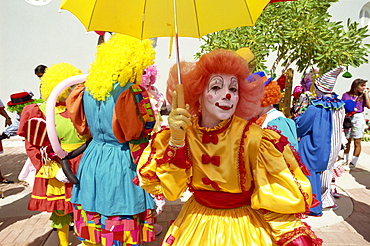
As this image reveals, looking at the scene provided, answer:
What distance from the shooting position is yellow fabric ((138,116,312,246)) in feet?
5.15

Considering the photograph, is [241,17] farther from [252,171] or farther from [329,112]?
[329,112]

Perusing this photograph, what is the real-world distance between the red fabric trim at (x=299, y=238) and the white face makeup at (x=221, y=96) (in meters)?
0.71

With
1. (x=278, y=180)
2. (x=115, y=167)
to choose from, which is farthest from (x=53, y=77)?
(x=278, y=180)

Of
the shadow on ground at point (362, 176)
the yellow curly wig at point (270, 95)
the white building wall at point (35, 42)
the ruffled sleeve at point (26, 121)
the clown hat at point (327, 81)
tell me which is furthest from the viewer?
the white building wall at point (35, 42)

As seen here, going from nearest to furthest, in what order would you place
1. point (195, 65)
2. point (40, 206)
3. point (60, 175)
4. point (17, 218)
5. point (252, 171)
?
point (252, 171) → point (195, 65) → point (60, 175) → point (40, 206) → point (17, 218)

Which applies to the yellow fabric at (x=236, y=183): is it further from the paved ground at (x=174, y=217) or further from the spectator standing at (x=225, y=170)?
the paved ground at (x=174, y=217)

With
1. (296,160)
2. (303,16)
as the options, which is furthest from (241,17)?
(303,16)

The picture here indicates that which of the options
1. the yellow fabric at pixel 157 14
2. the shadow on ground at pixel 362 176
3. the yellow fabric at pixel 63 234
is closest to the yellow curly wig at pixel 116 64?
the yellow fabric at pixel 157 14

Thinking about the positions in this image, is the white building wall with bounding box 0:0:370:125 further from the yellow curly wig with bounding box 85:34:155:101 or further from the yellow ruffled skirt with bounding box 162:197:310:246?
the yellow ruffled skirt with bounding box 162:197:310:246

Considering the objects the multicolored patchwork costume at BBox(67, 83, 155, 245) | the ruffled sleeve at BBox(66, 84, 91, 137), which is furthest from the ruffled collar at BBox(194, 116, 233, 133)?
the ruffled sleeve at BBox(66, 84, 91, 137)

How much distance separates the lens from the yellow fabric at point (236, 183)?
5.15ft

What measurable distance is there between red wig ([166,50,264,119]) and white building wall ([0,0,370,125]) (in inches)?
300

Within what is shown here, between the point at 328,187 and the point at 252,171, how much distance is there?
3320 mm

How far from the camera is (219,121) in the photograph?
1849 mm
